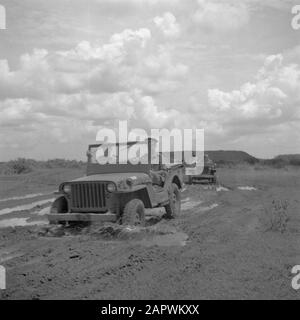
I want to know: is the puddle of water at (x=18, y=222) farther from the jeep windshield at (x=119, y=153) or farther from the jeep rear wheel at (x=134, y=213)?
the jeep rear wheel at (x=134, y=213)

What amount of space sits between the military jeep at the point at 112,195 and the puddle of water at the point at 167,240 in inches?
29.2

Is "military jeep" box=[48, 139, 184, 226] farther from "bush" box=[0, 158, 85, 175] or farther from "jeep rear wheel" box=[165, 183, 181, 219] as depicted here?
"bush" box=[0, 158, 85, 175]

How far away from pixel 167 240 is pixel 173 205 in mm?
3312

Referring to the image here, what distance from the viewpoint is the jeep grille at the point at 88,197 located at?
984 centimetres

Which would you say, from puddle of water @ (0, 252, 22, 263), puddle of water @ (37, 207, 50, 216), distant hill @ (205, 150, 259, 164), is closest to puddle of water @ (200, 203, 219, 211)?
puddle of water @ (37, 207, 50, 216)

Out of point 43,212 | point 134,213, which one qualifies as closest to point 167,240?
point 134,213

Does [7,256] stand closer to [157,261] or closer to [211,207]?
[157,261]

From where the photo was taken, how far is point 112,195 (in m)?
9.79

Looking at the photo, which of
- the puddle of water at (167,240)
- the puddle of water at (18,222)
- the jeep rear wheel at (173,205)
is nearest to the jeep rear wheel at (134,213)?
the puddle of water at (167,240)

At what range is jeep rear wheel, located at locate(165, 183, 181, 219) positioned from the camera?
40.0ft

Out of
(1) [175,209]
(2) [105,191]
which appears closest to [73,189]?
(2) [105,191]

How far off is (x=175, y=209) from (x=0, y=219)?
4.82 m

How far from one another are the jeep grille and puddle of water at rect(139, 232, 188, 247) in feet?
4.45

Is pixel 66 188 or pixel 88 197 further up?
pixel 66 188
